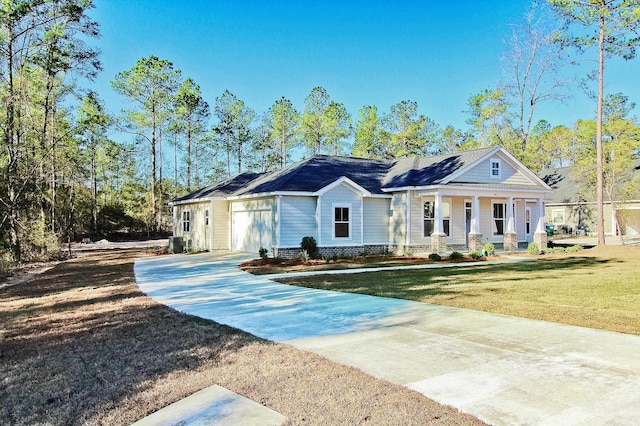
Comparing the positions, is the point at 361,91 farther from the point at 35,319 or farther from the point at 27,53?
the point at 35,319

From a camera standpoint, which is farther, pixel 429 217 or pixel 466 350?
pixel 429 217

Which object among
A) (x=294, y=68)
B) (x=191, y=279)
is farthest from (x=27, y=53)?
(x=294, y=68)

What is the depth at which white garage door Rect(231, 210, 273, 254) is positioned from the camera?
63.8ft

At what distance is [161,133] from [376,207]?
2626 centimetres

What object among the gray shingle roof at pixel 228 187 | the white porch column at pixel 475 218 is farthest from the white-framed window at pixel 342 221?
the gray shingle roof at pixel 228 187

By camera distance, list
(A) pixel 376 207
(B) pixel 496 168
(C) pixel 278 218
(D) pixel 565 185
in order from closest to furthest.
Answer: (C) pixel 278 218, (A) pixel 376 207, (B) pixel 496 168, (D) pixel 565 185

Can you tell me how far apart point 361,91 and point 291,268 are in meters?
30.3

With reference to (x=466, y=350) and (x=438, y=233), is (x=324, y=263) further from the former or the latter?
(x=466, y=350)

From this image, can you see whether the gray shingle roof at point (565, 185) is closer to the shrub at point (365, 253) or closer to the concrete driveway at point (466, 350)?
the shrub at point (365, 253)

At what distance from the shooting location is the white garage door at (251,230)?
19438 mm

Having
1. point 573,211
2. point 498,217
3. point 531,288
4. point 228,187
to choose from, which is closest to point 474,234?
point 498,217

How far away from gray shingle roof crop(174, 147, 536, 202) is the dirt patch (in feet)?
11.2

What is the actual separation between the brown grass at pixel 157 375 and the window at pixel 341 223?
480 inches

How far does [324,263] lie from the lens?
639 inches
